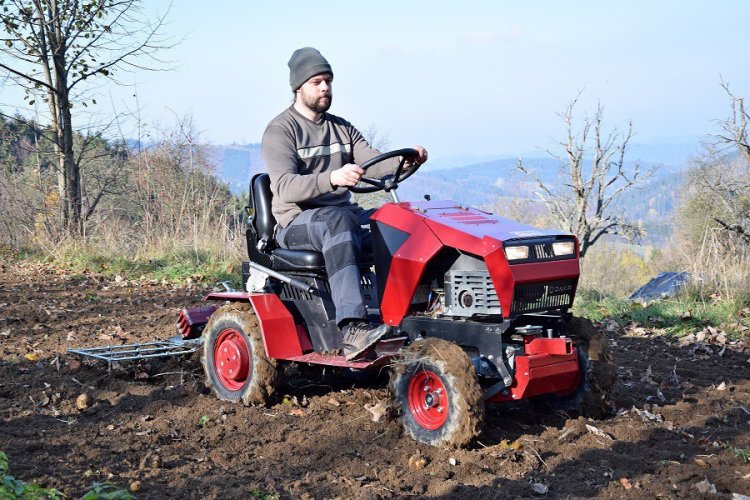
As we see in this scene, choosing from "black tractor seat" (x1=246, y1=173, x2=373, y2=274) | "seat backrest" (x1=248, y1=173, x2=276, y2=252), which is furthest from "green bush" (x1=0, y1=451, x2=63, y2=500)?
"seat backrest" (x1=248, y1=173, x2=276, y2=252)

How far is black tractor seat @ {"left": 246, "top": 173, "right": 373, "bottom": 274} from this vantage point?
5141 mm

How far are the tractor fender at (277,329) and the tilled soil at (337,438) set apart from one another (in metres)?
0.38

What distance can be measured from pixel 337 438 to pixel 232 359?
1126 millimetres

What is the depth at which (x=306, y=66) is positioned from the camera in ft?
17.2

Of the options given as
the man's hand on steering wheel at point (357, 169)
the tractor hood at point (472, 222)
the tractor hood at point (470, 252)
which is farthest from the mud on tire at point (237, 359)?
the tractor hood at point (472, 222)

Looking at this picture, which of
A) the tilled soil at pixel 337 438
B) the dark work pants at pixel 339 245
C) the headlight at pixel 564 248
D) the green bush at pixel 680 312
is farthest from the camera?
the green bush at pixel 680 312

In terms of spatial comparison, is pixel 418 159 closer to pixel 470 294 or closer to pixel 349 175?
pixel 349 175

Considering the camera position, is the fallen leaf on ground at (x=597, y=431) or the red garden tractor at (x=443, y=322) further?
the fallen leaf on ground at (x=597, y=431)

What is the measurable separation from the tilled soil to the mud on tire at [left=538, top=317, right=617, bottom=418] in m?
0.08

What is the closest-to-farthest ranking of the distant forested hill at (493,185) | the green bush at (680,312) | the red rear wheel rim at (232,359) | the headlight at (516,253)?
the headlight at (516,253)
the red rear wheel rim at (232,359)
the green bush at (680,312)
the distant forested hill at (493,185)

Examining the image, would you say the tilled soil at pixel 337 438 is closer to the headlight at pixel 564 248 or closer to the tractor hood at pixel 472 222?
the headlight at pixel 564 248

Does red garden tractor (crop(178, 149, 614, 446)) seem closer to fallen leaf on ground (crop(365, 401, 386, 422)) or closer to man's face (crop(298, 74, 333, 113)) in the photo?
fallen leaf on ground (crop(365, 401, 386, 422))

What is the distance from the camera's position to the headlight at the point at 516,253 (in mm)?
4207

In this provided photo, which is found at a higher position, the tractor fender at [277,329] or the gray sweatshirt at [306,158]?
the gray sweatshirt at [306,158]
